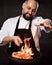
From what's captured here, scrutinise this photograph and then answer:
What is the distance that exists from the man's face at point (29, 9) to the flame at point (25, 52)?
18cm

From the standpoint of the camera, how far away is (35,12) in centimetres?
145

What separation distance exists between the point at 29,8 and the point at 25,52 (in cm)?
33

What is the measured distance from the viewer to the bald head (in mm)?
1405

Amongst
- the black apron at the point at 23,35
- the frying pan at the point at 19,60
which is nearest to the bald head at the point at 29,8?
the black apron at the point at 23,35

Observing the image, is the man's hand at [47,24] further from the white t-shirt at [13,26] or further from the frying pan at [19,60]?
the frying pan at [19,60]

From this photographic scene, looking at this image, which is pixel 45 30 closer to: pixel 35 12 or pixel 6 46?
pixel 35 12

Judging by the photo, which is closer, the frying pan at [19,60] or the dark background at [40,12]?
the frying pan at [19,60]

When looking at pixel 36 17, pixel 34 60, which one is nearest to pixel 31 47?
pixel 34 60

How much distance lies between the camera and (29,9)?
4.63ft

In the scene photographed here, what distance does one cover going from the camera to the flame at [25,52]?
1.40 meters

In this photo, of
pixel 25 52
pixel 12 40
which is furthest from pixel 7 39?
pixel 25 52

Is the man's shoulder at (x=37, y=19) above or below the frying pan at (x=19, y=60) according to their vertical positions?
above

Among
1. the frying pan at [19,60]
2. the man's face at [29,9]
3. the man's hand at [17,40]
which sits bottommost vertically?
the frying pan at [19,60]

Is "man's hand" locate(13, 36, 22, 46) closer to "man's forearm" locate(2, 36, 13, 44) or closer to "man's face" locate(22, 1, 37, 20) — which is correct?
"man's forearm" locate(2, 36, 13, 44)
